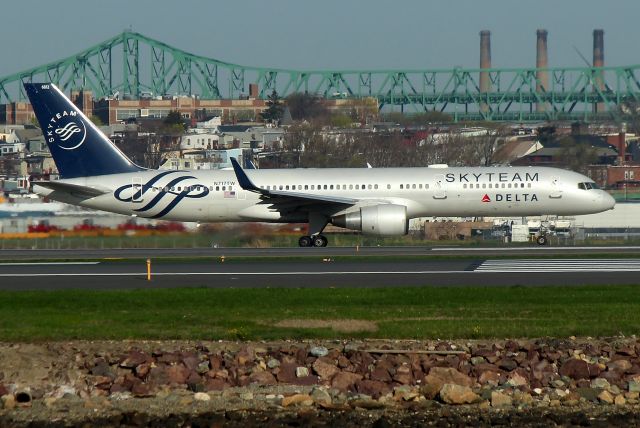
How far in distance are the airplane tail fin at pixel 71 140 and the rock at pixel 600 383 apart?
3105cm

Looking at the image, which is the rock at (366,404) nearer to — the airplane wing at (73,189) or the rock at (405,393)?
the rock at (405,393)

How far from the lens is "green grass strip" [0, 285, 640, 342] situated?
24.3 metres

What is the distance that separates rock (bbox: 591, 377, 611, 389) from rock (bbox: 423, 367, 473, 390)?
2026 millimetres

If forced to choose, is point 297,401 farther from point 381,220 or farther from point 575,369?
point 381,220

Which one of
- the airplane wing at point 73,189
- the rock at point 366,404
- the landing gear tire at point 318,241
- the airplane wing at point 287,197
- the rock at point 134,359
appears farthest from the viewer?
the airplane wing at point 73,189

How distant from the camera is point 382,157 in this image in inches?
4296

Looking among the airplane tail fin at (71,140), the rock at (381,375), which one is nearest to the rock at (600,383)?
the rock at (381,375)

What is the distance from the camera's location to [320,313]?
26359 mm

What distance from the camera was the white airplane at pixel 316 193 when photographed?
48.0 metres

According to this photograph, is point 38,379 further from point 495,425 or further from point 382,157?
point 382,157

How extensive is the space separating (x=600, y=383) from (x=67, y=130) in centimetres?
3289

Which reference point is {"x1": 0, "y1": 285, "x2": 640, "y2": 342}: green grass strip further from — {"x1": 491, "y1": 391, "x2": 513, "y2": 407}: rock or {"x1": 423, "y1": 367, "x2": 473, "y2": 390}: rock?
{"x1": 491, "y1": 391, "x2": 513, "y2": 407}: rock

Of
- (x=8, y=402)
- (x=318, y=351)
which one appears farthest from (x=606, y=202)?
(x=8, y=402)

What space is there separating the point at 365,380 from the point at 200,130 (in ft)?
484
